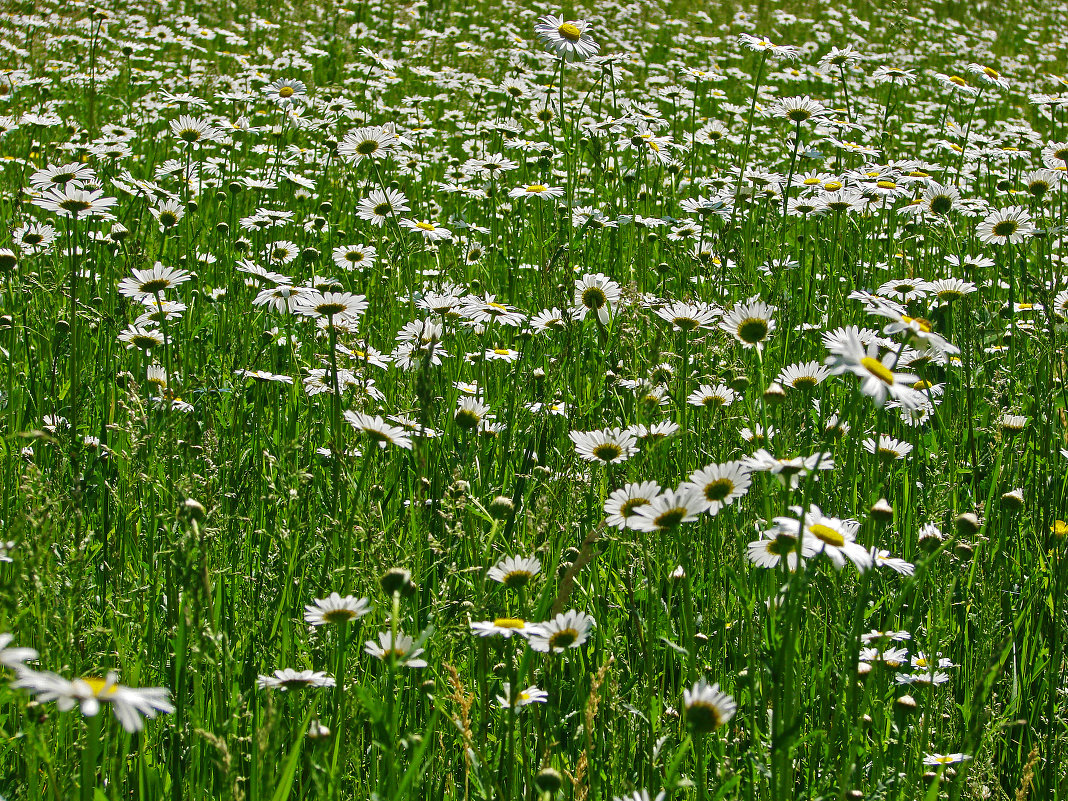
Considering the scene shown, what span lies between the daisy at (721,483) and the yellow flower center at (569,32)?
261 centimetres

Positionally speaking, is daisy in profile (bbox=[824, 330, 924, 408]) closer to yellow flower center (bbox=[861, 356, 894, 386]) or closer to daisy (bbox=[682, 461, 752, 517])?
yellow flower center (bbox=[861, 356, 894, 386])

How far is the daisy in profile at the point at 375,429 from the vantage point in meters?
1.83

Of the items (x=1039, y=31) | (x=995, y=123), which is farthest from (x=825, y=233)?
(x=1039, y=31)

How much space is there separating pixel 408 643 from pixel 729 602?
2.74ft

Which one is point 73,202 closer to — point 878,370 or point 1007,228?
point 878,370

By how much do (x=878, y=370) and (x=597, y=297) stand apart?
1468 millimetres

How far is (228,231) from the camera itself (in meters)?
4.17

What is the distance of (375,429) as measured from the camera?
6.19ft

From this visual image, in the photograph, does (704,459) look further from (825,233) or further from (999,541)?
(825,233)

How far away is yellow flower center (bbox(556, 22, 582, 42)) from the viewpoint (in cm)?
363

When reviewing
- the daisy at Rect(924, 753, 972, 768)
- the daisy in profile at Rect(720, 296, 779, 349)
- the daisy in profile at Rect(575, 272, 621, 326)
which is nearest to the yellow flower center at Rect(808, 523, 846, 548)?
the daisy at Rect(924, 753, 972, 768)

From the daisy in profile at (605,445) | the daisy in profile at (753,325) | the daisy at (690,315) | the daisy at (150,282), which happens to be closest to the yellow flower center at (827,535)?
the daisy in profile at (605,445)

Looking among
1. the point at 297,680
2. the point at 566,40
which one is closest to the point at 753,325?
the point at 297,680

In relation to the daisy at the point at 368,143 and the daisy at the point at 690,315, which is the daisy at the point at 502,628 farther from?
the daisy at the point at 368,143
